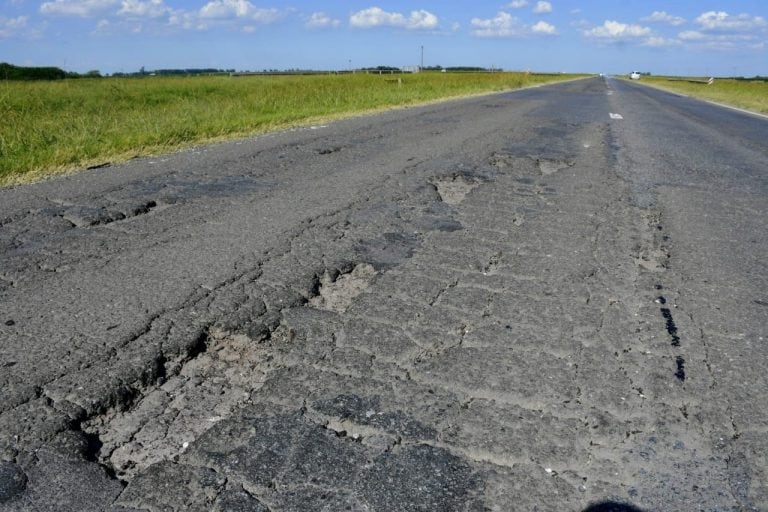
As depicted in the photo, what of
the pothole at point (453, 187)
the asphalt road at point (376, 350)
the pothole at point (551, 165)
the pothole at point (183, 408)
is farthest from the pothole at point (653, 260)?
the pothole at point (551, 165)

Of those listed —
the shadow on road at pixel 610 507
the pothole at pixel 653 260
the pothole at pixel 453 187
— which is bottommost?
the pothole at pixel 653 260

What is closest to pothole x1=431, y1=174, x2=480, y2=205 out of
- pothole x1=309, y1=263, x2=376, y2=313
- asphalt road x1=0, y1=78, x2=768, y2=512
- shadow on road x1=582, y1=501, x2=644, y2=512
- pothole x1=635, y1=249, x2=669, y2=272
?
asphalt road x1=0, y1=78, x2=768, y2=512

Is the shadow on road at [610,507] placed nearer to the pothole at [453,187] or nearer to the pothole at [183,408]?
the pothole at [183,408]

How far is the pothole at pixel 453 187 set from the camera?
5.35 m

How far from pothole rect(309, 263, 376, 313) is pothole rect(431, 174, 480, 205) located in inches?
74.6

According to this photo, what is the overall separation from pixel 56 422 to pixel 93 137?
6.56 meters

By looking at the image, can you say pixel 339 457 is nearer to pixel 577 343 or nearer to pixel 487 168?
pixel 577 343

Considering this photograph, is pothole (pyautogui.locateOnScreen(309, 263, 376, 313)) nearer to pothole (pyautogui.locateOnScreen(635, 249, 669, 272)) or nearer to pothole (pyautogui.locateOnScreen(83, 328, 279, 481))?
pothole (pyautogui.locateOnScreen(83, 328, 279, 481))

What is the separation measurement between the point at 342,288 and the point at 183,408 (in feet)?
4.18

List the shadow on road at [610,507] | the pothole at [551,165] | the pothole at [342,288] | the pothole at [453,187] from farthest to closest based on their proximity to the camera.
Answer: the pothole at [551,165] → the pothole at [453,187] → the pothole at [342,288] → the shadow on road at [610,507]

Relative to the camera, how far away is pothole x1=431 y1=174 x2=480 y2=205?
211 inches

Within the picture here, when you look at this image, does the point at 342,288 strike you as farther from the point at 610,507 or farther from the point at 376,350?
the point at 610,507

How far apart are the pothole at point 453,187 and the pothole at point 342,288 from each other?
1.89 m

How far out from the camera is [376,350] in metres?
2.55
